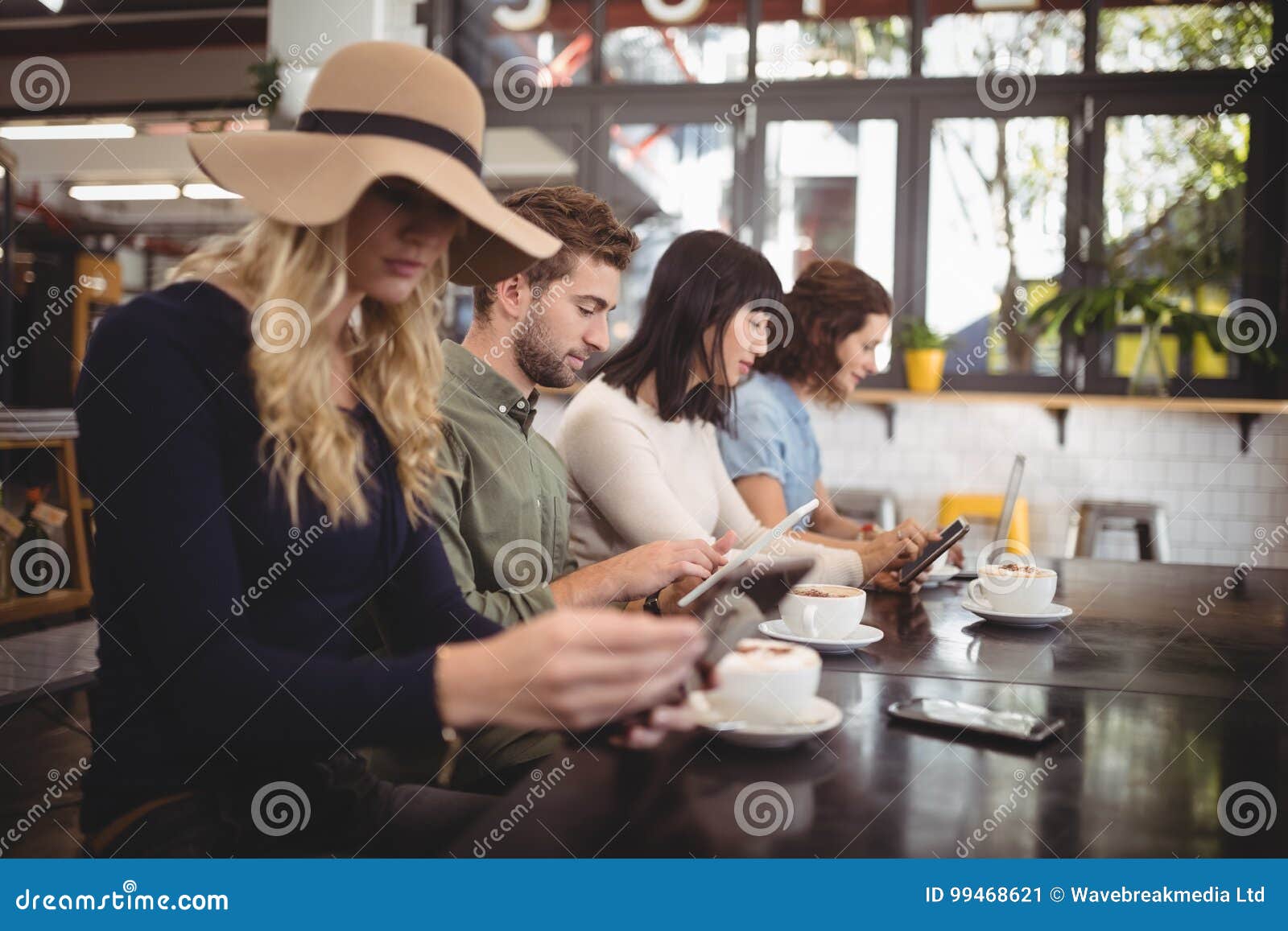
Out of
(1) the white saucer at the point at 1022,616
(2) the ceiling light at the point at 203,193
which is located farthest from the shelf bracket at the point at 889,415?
(2) the ceiling light at the point at 203,193

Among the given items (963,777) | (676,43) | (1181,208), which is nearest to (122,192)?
(676,43)

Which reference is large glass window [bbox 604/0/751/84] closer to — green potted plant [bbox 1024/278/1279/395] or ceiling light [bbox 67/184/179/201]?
green potted plant [bbox 1024/278/1279/395]

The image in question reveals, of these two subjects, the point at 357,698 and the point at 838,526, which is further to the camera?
the point at 838,526

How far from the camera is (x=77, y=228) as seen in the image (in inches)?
364

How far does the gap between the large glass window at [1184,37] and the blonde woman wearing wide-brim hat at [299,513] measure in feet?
16.1

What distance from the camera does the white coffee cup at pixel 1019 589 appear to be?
1952 millimetres

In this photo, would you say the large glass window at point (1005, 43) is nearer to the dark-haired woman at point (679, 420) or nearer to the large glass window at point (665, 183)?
the large glass window at point (665, 183)

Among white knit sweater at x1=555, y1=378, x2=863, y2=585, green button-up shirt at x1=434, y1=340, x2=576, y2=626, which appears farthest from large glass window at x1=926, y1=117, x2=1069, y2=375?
green button-up shirt at x1=434, y1=340, x2=576, y2=626

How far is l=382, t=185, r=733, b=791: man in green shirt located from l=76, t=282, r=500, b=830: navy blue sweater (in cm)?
44

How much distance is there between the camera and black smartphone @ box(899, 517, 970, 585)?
216 cm

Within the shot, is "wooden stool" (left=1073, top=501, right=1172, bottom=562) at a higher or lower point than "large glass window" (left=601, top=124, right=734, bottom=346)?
lower
